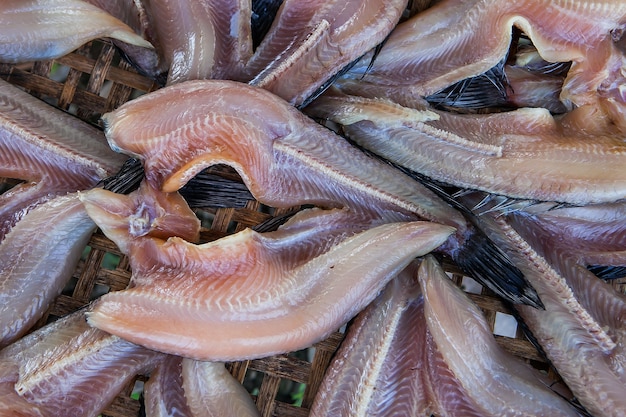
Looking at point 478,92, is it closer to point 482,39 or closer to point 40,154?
point 482,39

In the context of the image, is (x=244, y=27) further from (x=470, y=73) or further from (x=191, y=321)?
(x=191, y=321)

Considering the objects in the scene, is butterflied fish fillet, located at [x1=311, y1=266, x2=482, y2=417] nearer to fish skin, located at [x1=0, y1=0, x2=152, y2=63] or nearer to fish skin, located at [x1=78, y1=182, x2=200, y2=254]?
fish skin, located at [x1=78, y1=182, x2=200, y2=254]

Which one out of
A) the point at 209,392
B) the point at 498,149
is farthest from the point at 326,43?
the point at 209,392

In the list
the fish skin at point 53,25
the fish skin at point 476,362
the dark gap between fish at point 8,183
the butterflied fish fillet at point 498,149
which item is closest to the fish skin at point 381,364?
the fish skin at point 476,362

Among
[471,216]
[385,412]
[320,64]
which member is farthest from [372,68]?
[385,412]

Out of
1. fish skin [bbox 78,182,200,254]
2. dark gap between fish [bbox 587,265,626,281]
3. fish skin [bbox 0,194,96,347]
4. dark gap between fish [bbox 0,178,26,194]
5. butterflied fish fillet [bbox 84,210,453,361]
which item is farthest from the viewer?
dark gap between fish [bbox 0,178,26,194]

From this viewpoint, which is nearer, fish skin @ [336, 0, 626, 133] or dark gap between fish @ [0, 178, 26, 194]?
fish skin @ [336, 0, 626, 133]

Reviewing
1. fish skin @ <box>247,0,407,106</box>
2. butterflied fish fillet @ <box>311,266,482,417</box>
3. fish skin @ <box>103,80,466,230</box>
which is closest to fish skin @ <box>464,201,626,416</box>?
fish skin @ <box>103,80,466,230</box>
